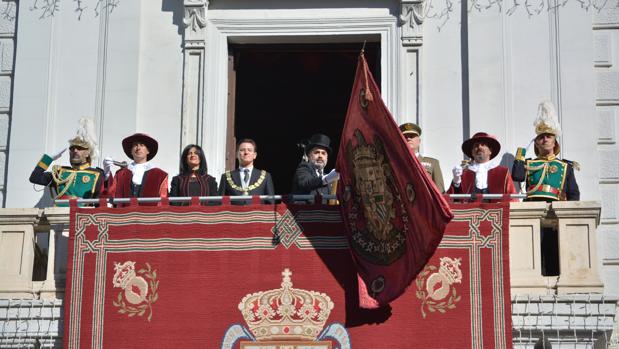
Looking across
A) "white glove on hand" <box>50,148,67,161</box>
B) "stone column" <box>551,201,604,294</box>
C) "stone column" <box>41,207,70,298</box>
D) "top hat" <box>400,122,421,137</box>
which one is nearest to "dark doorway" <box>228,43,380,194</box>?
"top hat" <box>400,122,421,137</box>

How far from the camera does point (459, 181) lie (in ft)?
60.7

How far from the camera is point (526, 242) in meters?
17.8

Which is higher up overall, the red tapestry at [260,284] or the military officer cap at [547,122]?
the military officer cap at [547,122]

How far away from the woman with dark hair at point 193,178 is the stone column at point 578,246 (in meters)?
4.06

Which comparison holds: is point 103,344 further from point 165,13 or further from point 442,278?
point 165,13

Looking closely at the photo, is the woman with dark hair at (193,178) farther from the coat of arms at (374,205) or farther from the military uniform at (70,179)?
the coat of arms at (374,205)

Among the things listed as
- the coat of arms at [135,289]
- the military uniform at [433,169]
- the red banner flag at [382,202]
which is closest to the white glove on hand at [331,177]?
the red banner flag at [382,202]

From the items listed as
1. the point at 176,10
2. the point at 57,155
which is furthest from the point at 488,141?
the point at 57,155

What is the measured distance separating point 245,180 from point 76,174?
A: 230cm

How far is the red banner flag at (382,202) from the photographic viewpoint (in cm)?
1652

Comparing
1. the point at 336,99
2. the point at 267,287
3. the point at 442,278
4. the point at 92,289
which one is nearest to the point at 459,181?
the point at 442,278

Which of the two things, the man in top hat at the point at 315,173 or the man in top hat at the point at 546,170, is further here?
the man in top hat at the point at 546,170

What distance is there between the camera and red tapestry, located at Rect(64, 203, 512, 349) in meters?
17.3

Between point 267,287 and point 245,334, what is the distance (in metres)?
0.58
